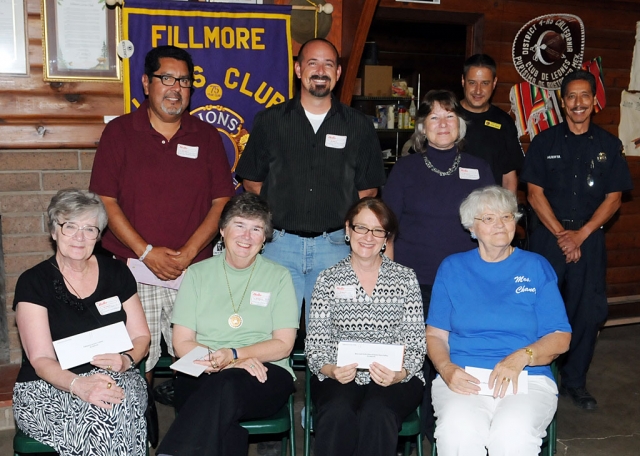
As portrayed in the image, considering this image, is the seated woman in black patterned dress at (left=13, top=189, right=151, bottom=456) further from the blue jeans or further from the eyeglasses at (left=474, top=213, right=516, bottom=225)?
the eyeglasses at (left=474, top=213, right=516, bottom=225)

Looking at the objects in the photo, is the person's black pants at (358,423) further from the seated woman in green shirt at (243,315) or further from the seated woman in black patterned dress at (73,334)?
the seated woman in black patterned dress at (73,334)

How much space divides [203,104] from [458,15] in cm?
230

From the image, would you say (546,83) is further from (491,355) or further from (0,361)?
(0,361)

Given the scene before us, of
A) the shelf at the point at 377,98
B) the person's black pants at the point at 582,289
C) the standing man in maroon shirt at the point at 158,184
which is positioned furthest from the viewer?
the shelf at the point at 377,98

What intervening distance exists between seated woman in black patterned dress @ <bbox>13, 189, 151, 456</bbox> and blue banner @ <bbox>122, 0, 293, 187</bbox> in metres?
1.31

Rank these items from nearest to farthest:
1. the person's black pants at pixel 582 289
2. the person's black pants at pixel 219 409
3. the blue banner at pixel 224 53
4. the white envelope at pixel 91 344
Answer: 1. the person's black pants at pixel 219 409
2. the white envelope at pixel 91 344
3. the blue banner at pixel 224 53
4. the person's black pants at pixel 582 289

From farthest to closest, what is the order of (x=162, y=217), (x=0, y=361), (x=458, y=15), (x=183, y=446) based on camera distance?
(x=458, y=15), (x=0, y=361), (x=162, y=217), (x=183, y=446)

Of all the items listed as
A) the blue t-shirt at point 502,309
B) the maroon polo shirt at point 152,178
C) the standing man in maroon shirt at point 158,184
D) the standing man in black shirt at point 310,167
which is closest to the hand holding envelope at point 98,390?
the standing man in maroon shirt at point 158,184

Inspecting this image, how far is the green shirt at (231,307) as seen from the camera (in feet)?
8.91

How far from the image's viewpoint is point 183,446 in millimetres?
2309

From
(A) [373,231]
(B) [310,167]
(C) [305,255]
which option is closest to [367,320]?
(A) [373,231]

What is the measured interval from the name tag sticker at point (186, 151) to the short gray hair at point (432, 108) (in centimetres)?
111

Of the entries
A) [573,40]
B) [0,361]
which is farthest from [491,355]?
[573,40]

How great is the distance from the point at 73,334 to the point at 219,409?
0.68 m
